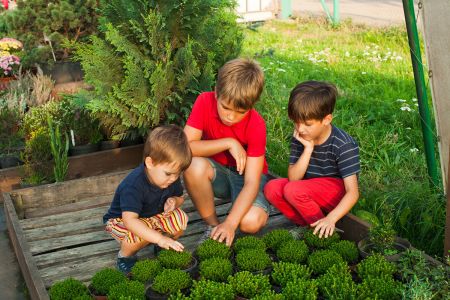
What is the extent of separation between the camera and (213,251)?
11.2 feet

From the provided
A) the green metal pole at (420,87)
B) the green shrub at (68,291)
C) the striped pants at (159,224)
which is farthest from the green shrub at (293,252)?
the green metal pole at (420,87)

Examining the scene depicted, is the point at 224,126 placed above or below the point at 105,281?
above

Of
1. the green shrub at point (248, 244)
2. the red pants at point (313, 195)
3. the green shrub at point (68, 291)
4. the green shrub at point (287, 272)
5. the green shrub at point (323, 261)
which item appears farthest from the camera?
the red pants at point (313, 195)

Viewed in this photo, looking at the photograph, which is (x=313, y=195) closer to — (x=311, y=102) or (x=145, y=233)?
(x=311, y=102)

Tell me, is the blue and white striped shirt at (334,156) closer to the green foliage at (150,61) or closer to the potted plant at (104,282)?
the potted plant at (104,282)

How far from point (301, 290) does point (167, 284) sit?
0.64m

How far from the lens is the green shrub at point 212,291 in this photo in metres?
2.94

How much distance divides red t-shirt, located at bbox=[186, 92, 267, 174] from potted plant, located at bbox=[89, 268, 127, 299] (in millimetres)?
1166

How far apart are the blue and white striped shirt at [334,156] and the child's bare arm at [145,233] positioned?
3.28 ft

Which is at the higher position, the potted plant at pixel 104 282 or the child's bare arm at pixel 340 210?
the child's bare arm at pixel 340 210

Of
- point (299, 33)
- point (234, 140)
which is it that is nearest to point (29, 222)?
point (234, 140)

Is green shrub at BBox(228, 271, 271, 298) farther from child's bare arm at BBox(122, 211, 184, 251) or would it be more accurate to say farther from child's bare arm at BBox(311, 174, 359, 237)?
child's bare arm at BBox(311, 174, 359, 237)

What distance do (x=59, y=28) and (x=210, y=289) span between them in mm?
5391

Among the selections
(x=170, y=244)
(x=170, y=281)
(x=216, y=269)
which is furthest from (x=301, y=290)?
(x=170, y=244)
